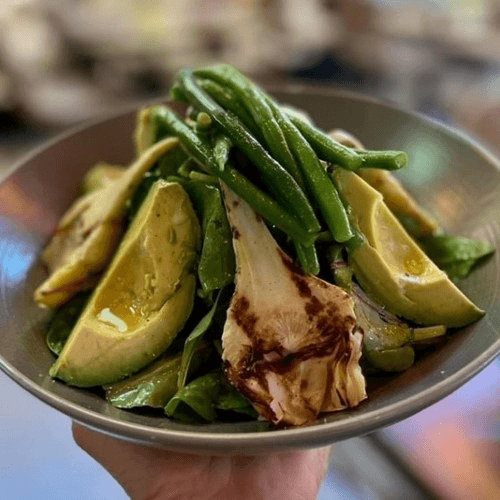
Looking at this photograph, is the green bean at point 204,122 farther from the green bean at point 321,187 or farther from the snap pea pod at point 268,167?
the green bean at point 321,187

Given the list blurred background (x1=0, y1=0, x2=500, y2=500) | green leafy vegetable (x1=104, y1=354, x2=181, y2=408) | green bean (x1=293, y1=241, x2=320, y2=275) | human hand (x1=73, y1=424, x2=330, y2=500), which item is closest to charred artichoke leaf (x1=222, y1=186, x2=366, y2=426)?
green bean (x1=293, y1=241, x2=320, y2=275)

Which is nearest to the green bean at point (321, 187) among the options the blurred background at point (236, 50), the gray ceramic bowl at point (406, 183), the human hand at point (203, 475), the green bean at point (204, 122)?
the green bean at point (204, 122)

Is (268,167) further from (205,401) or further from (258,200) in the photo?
(205,401)

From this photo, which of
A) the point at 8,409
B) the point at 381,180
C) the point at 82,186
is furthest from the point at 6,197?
the point at 381,180

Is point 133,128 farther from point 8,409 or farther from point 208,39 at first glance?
point 208,39

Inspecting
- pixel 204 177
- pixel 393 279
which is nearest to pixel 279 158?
pixel 204 177

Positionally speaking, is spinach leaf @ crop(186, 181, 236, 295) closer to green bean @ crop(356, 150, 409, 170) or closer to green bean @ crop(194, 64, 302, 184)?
green bean @ crop(194, 64, 302, 184)

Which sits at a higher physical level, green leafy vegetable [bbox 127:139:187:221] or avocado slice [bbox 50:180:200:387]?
green leafy vegetable [bbox 127:139:187:221]
